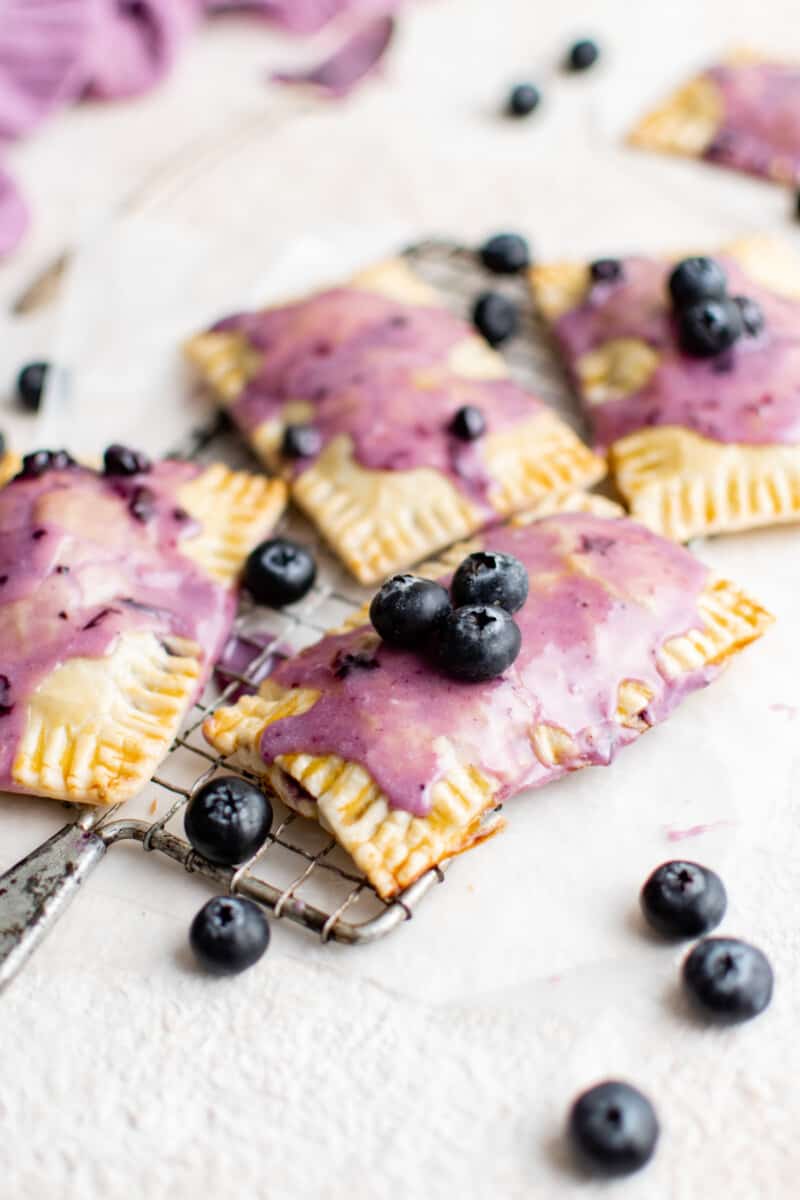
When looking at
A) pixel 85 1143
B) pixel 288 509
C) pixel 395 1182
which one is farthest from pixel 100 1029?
pixel 288 509

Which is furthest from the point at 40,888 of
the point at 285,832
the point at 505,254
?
the point at 505,254

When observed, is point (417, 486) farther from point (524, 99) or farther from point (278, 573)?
point (524, 99)

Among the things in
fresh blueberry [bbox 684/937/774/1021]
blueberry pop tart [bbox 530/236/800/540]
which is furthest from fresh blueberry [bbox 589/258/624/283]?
fresh blueberry [bbox 684/937/774/1021]

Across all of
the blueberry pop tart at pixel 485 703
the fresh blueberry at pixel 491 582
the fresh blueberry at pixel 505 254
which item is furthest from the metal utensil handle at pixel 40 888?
the fresh blueberry at pixel 505 254

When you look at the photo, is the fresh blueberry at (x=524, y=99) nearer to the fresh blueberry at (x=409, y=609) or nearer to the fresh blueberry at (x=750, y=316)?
the fresh blueberry at (x=750, y=316)

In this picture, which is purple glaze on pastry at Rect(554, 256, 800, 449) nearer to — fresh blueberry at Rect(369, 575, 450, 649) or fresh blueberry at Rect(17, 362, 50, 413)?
fresh blueberry at Rect(369, 575, 450, 649)

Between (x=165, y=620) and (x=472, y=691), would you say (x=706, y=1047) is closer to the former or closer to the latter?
(x=472, y=691)
